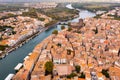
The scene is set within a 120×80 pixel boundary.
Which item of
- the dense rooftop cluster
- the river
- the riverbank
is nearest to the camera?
the dense rooftop cluster

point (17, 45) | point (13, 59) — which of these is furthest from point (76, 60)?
point (17, 45)

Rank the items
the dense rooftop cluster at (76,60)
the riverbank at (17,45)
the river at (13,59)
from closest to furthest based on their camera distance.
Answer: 1. the dense rooftop cluster at (76,60)
2. the river at (13,59)
3. the riverbank at (17,45)

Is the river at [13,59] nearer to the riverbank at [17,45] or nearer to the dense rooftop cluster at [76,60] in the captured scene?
the riverbank at [17,45]

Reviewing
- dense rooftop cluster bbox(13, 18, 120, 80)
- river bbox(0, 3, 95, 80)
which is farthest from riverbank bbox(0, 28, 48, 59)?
dense rooftop cluster bbox(13, 18, 120, 80)

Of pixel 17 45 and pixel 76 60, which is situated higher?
pixel 76 60

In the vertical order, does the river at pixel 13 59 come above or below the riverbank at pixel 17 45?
below

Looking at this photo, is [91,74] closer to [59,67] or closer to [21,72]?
[59,67]

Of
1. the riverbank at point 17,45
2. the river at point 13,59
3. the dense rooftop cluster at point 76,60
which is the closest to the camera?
the dense rooftop cluster at point 76,60

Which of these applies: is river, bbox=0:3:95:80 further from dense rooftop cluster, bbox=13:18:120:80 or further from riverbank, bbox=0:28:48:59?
dense rooftop cluster, bbox=13:18:120:80

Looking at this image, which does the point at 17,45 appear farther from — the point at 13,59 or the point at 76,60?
the point at 76,60

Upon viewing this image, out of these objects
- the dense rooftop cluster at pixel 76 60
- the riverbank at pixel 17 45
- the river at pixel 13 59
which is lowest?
the river at pixel 13 59

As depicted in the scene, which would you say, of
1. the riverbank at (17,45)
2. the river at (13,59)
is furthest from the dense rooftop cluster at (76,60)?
the riverbank at (17,45)

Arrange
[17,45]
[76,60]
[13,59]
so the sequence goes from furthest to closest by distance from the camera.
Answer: [17,45], [13,59], [76,60]

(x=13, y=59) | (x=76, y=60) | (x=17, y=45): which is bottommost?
(x=13, y=59)
